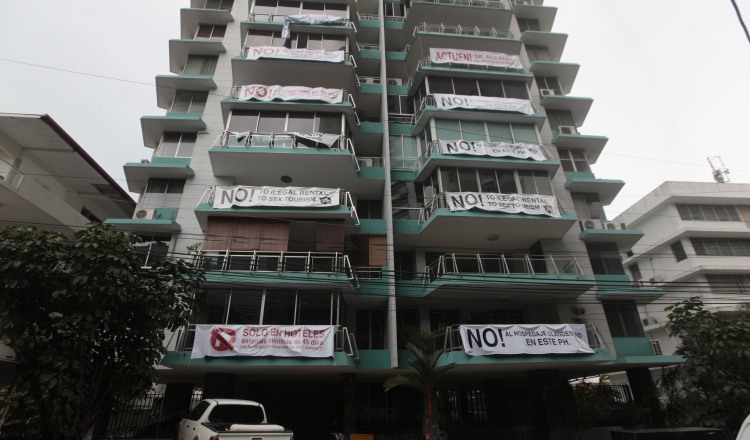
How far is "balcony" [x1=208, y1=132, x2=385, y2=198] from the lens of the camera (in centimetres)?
1756

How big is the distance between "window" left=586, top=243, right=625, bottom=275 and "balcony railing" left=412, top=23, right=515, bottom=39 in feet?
46.8

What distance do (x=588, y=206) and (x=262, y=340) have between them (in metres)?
19.0

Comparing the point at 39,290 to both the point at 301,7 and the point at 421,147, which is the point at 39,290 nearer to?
the point at 421,147

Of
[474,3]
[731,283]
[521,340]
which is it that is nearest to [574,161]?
[474,3]

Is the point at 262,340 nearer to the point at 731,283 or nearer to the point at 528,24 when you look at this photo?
the point at 528,24

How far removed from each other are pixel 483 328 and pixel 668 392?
981 cm

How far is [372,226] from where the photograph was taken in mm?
18188

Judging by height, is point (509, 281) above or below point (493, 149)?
below

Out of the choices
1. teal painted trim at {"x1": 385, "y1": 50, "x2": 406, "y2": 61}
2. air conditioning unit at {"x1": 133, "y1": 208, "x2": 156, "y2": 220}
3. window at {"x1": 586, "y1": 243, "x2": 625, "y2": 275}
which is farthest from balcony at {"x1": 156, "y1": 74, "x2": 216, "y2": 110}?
window at {"x1": 586, "y1": 243, "x2": 625, "y2": 275}

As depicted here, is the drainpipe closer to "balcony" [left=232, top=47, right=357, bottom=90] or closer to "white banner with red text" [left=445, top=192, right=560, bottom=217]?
"balcony" [left=232, top=47, right=357, bottom=90]

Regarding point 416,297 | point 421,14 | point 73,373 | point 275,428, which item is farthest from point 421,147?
point 73,373

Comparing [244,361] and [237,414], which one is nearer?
[237,414]

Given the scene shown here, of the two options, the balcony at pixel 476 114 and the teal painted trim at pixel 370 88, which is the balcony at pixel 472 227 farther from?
the teal painted trim at pixel 370 88

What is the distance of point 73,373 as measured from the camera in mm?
9352
